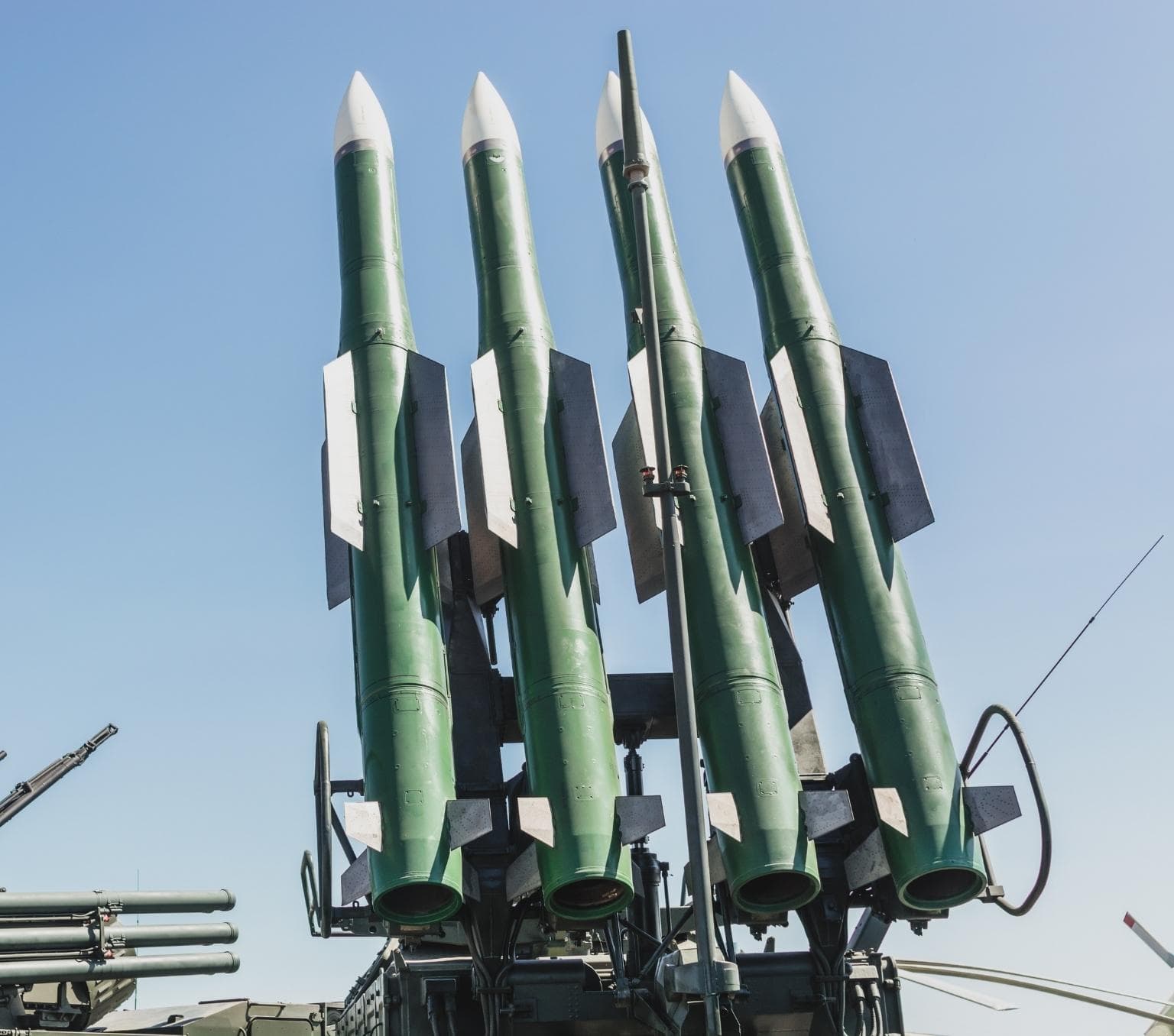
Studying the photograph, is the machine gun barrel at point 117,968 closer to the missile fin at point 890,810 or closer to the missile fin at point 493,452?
the missile fin at point 493,452

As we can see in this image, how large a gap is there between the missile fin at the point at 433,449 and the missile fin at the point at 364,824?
250 cm

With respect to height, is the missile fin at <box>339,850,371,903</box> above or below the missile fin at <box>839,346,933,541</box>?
below

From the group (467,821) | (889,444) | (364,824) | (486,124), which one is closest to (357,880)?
(364,824)

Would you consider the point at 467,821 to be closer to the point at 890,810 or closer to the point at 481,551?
the point at 481,551

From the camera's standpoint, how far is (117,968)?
51.2ft

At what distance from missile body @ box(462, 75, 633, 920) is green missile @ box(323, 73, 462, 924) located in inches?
22.4

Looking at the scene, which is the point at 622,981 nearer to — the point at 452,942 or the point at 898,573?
the point at 452,942

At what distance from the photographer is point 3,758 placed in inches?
817

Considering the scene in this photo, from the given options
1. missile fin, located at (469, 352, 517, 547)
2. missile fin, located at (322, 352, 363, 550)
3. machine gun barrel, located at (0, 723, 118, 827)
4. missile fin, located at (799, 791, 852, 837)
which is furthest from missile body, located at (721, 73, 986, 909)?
machine gun barrel, located at (0, 723, 118, 827)

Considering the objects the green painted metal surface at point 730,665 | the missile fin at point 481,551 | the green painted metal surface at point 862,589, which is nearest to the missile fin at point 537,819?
the green painted metal surface at point 730,665

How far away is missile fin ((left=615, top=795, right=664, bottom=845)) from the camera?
11836 mm

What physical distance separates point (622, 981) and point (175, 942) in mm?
5939

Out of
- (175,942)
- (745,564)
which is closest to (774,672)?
(745,564)

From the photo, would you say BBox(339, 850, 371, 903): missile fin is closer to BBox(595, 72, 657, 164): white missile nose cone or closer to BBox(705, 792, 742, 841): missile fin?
BBox(705, 792, 742, 841): missile fin
